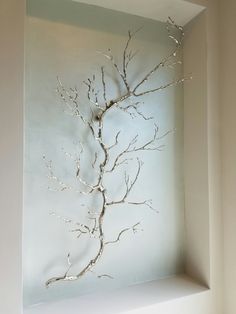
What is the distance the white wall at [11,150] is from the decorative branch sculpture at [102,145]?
0.92 ft

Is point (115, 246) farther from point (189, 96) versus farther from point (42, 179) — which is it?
point (189, 96)

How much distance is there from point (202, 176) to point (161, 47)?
2.53 feet

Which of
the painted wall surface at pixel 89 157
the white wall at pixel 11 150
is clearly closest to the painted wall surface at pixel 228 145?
the painted wall surface at pixel 89 157

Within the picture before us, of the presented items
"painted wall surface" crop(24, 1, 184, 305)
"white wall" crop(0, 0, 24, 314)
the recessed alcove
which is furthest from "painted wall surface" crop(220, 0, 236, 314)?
"white wall" crop(0, 0, 24, 314)

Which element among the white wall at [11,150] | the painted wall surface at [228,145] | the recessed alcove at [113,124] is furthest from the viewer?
the painted wall surface at [228,145]

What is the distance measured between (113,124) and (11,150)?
1.96 feet

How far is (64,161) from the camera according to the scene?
1449 millimetres

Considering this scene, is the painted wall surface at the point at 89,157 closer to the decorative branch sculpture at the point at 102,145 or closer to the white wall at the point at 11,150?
the decorative branch sculpture at the point at 102,145

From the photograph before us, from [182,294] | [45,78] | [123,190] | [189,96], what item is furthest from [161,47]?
[182,294]

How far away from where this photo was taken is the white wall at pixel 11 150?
1122 millimetres

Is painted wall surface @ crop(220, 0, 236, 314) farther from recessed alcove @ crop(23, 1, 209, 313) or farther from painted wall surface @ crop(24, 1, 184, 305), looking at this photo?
painted wall surface @ crop(24, 1, 184, 305)

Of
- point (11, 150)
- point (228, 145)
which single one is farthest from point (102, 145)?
point (228, 145)

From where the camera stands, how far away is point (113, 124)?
158 centimetres

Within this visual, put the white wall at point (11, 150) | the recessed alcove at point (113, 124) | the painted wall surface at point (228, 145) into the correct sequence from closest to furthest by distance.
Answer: the white wall at point (11, 150)
the recessed alcove at point (113, 124)
the painted wall surface at point (228, 145)
